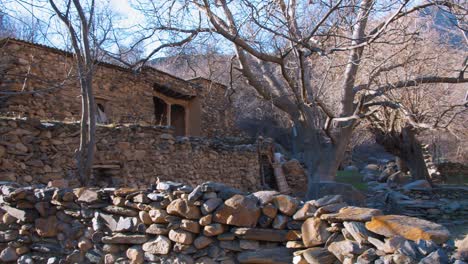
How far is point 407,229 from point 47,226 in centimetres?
303

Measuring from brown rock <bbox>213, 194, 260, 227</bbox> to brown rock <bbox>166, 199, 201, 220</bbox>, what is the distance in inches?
→ 6.1

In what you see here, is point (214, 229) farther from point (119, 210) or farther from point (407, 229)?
point (407, 229)

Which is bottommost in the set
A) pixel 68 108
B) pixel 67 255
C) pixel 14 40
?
pixel 67 255

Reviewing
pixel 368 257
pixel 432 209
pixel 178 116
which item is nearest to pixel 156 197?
pixel 368 257

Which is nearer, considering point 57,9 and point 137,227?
point 137,227

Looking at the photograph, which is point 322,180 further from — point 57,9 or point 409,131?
point 409,131

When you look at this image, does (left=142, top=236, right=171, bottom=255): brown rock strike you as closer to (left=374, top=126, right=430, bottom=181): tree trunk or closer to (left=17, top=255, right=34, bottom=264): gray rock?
(left=17, top=255, right=34, bottom=264): gray rock

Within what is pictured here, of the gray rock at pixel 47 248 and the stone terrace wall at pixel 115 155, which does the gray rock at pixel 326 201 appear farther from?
the stone terrace wall at pixel 115 155

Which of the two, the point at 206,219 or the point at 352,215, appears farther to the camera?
the point at 206,219

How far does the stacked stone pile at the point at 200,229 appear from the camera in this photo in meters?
2.29

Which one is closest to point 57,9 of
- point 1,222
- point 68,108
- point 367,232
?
point 1,222

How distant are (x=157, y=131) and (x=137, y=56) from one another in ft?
6.06

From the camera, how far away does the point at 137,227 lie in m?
3.25

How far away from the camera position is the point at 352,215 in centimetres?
244
